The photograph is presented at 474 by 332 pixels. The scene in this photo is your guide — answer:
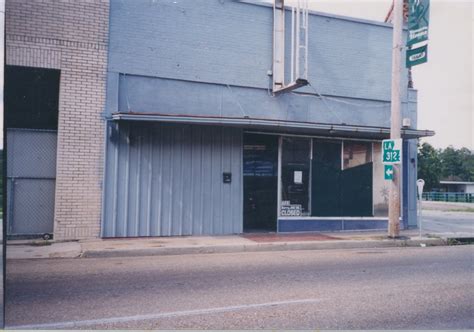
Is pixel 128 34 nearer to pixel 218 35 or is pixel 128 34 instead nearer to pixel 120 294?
pixel 218 35

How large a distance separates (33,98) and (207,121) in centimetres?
493

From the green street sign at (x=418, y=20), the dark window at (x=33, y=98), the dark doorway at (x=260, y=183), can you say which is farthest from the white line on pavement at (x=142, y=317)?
the green street sign at (x=418, y=20)

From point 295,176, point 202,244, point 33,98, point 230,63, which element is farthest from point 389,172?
point 33,98

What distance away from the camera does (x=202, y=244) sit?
1100 centimetres

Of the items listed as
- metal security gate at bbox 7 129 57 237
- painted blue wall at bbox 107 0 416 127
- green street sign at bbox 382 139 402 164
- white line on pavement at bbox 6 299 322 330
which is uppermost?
painted blue wall at bbox 107 0 416 127

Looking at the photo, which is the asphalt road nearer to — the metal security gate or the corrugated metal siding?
the corrugated metal siding

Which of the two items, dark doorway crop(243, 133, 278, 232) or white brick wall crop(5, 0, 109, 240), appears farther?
dark doorway crop(243, 133, 278, 232)

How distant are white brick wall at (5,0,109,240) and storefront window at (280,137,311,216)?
569 centimetres

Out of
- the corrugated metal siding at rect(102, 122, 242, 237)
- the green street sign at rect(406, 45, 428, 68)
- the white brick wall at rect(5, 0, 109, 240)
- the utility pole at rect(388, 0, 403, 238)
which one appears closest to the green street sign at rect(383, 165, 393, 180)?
the utility pole at rect(388, 0, 403, 238)

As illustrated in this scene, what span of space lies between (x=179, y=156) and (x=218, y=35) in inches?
156

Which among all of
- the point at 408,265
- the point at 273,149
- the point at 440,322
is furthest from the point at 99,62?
the point at 440,322

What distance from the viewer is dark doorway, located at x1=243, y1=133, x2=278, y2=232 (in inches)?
Answer: 537

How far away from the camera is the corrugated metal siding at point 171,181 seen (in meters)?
12.0

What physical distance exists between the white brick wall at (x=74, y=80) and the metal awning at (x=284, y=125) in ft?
3.37
